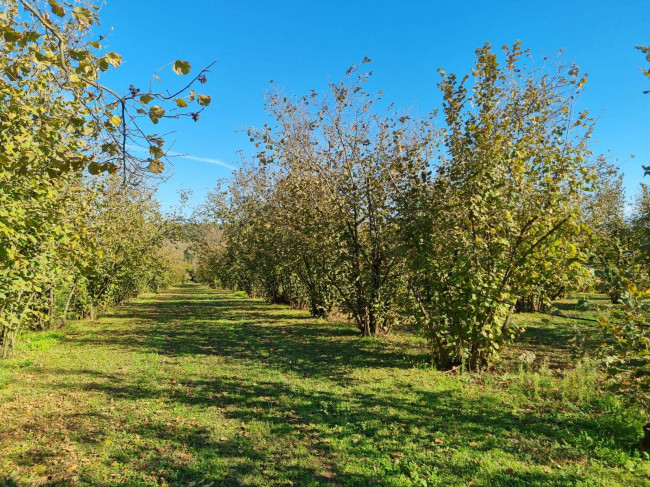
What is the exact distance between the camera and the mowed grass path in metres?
4.39

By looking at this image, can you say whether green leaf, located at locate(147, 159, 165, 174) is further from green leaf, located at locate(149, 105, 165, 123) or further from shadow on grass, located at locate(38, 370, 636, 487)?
shadow on grass, located at locate(38, 370, 636, 487)

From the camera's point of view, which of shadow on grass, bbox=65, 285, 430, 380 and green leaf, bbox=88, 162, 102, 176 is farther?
shadow on grass, bbox=65, 285, 430, 380

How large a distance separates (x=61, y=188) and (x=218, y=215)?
22.7 metres

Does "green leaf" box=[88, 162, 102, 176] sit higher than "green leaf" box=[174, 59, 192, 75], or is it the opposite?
"green leaf" box=[174, 59, 192, 75]

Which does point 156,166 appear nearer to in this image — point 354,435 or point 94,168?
point 94,168

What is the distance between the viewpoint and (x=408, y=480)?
425 cm

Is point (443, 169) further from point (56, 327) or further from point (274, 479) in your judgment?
point (56, 327)

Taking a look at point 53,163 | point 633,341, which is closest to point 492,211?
point 633,341

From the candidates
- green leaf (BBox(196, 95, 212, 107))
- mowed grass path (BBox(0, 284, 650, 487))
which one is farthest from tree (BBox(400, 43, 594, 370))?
green leaf (BBox(196, 95, 212, 107))

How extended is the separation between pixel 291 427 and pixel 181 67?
506cm

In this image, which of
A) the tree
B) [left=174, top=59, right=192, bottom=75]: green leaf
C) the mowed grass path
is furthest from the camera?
the tree

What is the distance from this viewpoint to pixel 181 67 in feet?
9.29

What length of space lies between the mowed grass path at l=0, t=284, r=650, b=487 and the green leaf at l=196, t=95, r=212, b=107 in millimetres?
3962

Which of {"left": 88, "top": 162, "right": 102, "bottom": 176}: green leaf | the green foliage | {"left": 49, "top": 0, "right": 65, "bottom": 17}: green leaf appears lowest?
the green foliage
